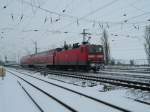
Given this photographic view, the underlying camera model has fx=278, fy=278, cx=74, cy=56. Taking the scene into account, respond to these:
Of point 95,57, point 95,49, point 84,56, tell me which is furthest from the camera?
point 95,49

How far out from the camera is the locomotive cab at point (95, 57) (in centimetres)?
2809

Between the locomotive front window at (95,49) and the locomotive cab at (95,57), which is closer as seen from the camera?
the locomotive cab at (95,57)

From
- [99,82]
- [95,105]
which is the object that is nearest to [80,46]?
[99,82]

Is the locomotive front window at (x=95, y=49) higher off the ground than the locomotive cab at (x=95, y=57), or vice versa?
the locomotive front window at (x=95, y=49)

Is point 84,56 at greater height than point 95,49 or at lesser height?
lesser

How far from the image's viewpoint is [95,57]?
2884 cm

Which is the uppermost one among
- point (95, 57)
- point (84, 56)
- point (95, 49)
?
point (95, 49)

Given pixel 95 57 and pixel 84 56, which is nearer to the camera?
pixel 84 56

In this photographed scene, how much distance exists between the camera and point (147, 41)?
5500 centimetres

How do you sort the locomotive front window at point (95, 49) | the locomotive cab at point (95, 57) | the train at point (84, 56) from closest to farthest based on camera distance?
1. the locomotive cab at point (95, 57)
2. the train at point (84, 56)
3. the locomotive front window at point (95, 49)

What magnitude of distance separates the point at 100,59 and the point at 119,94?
51.9ft

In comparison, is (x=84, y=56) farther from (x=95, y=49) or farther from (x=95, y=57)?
(x=95, y=49)

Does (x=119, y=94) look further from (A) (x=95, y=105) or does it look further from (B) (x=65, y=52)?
(B) (x=65, y=52)

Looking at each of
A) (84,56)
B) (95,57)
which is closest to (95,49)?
Answer: (95,57)
